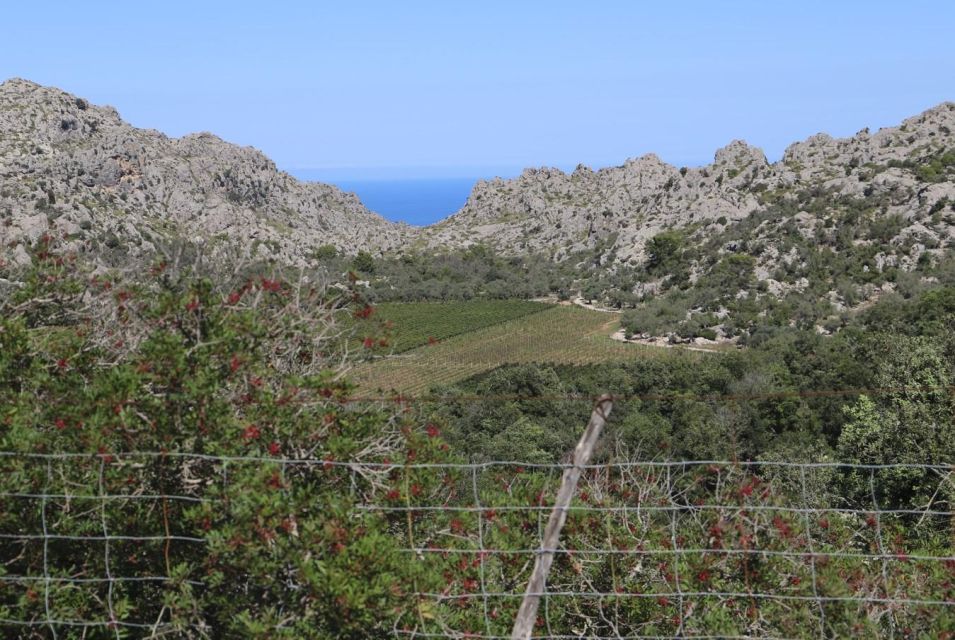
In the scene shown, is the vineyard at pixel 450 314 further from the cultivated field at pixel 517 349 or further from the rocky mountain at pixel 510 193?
the rocky mountain at pixel 510 193

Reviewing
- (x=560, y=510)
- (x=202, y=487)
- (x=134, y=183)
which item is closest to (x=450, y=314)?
(x=134, y=183)

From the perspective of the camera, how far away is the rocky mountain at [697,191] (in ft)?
247

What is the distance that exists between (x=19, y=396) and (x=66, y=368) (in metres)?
0.56

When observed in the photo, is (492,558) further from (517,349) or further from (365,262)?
(365,262)

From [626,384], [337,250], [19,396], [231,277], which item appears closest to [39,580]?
[19,396]

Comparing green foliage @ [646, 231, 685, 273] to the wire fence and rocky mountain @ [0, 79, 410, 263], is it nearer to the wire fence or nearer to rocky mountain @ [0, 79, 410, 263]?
rocky mountain @ [0, 79, 410, 263]

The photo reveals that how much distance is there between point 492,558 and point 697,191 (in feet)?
322

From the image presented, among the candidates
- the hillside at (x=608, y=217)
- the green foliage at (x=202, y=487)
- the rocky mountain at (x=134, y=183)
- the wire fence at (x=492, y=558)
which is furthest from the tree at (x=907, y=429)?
the rocky mountain at (x=134, y=183)

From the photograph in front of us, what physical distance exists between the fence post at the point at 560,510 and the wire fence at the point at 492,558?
0.06 metres

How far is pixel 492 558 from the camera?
5105 mm

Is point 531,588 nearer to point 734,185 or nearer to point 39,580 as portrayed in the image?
point 39,580

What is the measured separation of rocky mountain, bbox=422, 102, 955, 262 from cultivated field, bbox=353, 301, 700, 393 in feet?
69.3

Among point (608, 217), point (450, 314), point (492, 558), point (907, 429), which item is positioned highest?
point (608, 217)

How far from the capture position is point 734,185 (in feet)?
301
